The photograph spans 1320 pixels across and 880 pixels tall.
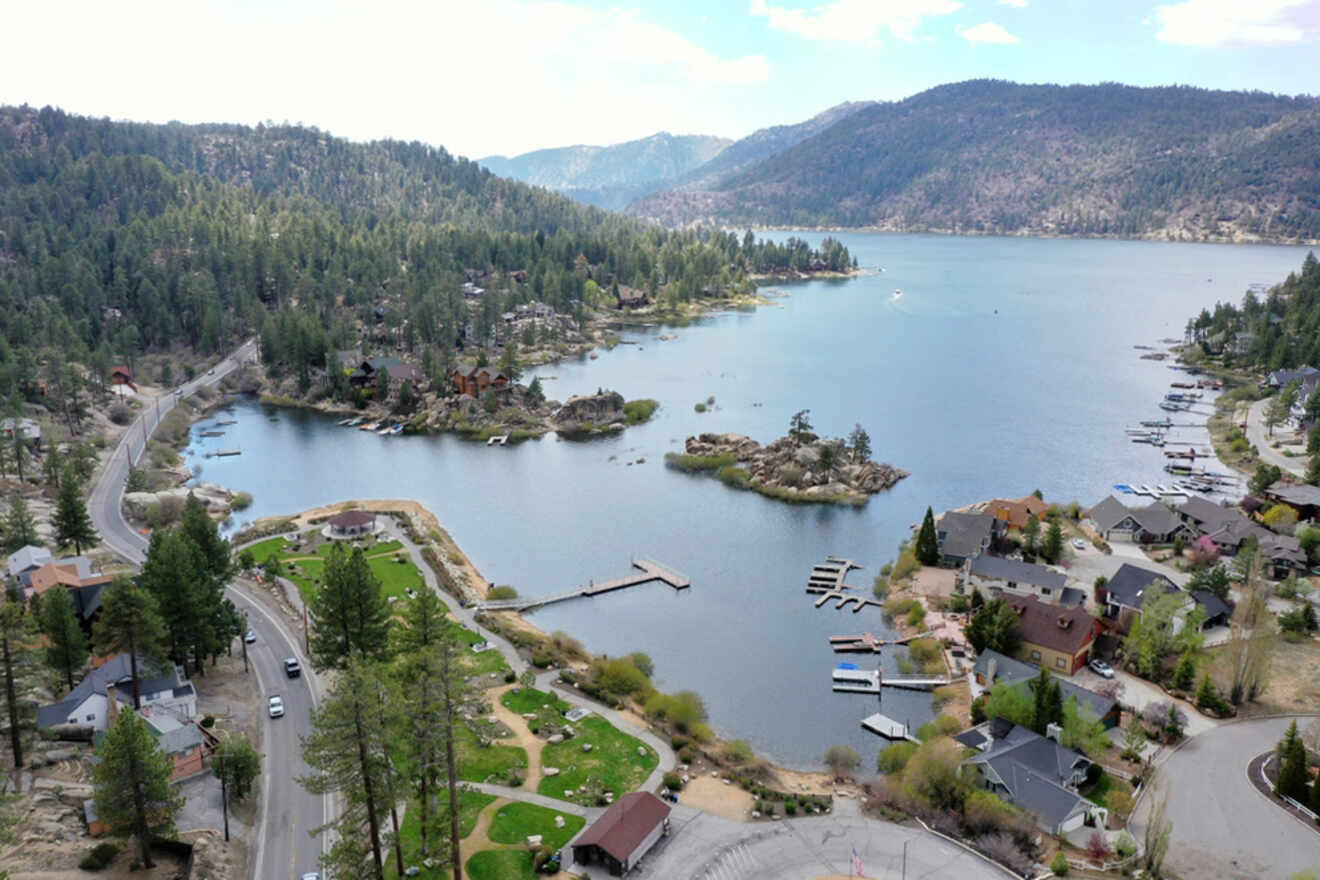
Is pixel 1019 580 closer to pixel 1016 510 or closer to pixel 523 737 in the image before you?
pixel 1016 510

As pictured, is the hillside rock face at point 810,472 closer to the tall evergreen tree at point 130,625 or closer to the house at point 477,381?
the house at point 477,381

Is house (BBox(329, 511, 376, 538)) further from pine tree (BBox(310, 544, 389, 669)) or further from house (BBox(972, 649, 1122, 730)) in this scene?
house (BBox(972, 649, 1122, 730))

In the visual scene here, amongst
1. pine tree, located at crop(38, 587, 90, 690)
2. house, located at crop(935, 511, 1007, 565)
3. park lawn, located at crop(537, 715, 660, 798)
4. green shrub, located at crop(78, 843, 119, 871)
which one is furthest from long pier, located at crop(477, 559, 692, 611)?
green shrub, located at crop(78, 843, 119, 871)

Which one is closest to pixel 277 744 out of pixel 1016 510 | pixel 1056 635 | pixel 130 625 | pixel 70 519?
pixel 130 625

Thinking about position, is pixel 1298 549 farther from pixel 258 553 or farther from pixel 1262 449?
pixel 258 553

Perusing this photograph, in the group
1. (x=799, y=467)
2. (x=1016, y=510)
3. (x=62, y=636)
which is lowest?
(x=799, y=467)
